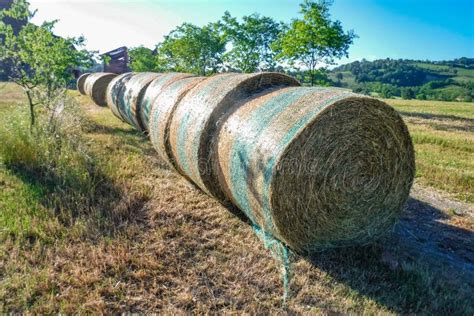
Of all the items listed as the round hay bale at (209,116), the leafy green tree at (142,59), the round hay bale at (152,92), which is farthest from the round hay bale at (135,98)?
the leafy green tree at (142,59)

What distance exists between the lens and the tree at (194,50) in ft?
113

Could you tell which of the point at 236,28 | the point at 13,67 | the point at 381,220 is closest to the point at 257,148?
the point at 381,220

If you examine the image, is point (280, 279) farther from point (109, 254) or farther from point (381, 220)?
point (109, 254)

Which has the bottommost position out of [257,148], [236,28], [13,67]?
[257,148]

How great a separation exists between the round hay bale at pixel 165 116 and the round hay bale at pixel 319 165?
1.97 meters

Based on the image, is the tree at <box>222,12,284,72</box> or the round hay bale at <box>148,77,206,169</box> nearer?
the round hay bale at <box>148,77,206,169</box>

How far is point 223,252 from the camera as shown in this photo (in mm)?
4086

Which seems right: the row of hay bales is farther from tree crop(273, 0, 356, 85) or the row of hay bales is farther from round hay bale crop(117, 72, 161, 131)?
tree crop(273, 0, 356, 85)

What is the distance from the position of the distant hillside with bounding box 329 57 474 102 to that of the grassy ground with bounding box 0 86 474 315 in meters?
68.3

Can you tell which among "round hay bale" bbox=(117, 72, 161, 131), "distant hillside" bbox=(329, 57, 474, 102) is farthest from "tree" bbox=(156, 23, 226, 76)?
"distant hillside" bbox=(329, 57, 474, 102)

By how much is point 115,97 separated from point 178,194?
797 cm

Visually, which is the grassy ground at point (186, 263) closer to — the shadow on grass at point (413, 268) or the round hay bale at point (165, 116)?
the shadow on grass at point (413, 268)

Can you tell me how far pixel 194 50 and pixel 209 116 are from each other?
3204 cm

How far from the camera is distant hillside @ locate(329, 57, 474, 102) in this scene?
71.6 m
